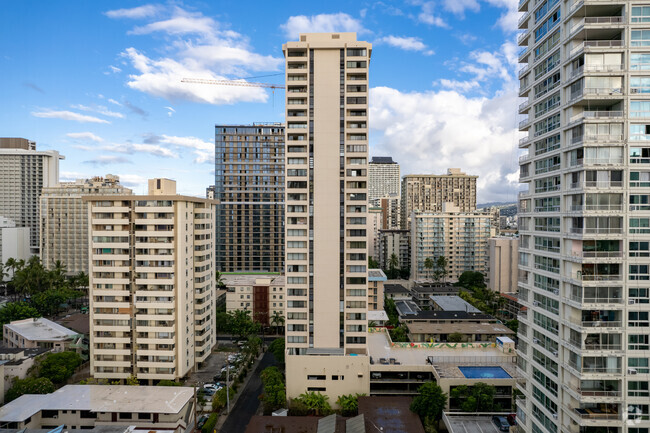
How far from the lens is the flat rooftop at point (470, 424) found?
132 ft

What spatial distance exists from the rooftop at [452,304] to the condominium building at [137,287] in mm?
59507

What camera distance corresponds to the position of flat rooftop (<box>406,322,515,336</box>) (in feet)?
226

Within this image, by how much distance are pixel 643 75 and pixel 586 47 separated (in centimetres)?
443

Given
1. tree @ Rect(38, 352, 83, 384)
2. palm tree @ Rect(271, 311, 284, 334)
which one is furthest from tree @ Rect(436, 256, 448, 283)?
tree @ Rect(38, 352, 83, 384)

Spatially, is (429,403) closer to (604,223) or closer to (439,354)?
(439,354)

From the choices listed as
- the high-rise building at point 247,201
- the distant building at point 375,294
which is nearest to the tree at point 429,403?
the distant building at point 375,294

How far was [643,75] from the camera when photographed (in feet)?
86.3

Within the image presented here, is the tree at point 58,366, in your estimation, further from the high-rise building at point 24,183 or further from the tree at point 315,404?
the high-rise building at point 24,183

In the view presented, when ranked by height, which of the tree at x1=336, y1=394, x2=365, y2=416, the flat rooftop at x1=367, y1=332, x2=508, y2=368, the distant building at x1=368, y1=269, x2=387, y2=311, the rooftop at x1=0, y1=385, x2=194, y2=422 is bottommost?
the tree at x1=336, y1=394, x2=365, y2=416

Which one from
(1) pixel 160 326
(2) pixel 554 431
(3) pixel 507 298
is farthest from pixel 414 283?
(2) pixel 554 431

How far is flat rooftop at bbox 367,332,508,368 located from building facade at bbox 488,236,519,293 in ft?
201

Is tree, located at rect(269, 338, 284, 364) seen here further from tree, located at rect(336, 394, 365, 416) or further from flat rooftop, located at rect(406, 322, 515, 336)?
flat rooftop, located at rect(406, 322, 515, 336)

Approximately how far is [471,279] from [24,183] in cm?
17699

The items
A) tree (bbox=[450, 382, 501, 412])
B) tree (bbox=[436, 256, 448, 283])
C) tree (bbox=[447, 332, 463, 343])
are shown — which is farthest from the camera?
tree (bbox=[436, 256, 448, 283])
